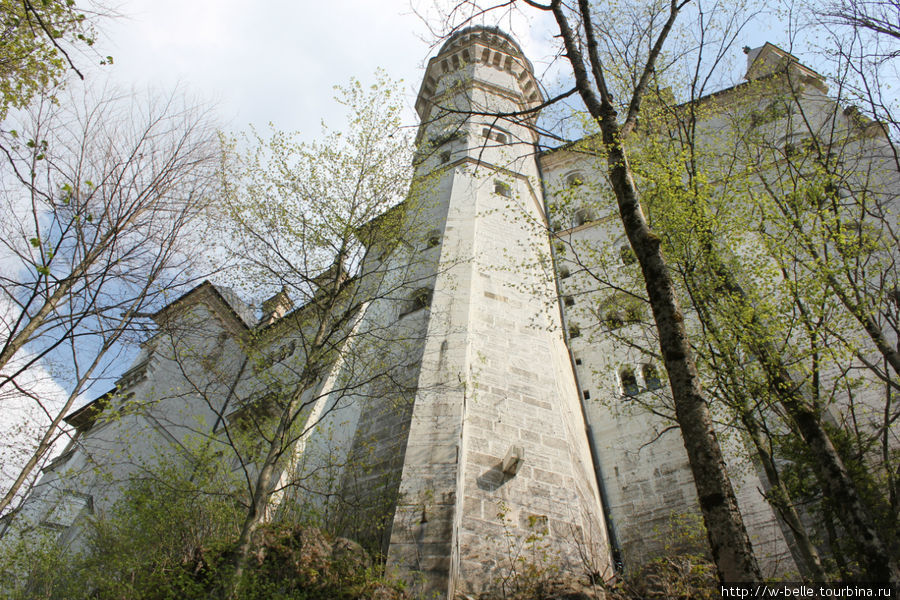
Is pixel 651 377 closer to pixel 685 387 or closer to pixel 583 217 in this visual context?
pixel 685 387

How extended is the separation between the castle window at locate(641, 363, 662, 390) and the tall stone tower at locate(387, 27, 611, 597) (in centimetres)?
154

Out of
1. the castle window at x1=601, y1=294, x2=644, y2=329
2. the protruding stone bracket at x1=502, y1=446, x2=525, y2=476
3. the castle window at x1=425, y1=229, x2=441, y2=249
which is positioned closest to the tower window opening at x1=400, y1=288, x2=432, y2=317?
the castle window at x1=425, y1=229, x2=441, y2=249

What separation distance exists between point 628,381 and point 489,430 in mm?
5058

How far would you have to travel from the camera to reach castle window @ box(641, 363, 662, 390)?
36.9 feet

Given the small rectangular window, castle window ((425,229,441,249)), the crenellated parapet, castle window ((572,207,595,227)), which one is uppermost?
the crenellated parapet

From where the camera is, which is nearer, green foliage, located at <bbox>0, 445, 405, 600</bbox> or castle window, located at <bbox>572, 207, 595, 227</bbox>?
green foliage, located at <bbox>0, 445, 405, 600</bbox>

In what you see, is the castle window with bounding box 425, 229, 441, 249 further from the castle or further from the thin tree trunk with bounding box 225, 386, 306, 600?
the thin tree trunk with bounding box 225, 386, 306, 600

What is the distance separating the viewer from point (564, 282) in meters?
15.6

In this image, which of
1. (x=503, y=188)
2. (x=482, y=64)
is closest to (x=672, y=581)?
(x=503, y=188)

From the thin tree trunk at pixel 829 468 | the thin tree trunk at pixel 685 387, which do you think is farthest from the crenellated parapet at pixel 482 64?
the thin tree trunk at pixel 829 468

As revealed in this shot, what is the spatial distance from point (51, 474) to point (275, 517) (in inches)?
464

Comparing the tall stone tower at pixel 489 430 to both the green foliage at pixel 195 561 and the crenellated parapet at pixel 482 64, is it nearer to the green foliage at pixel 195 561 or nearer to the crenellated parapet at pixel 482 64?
the green foliage at pixel 195 561

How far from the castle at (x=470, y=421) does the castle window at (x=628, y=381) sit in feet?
0.10

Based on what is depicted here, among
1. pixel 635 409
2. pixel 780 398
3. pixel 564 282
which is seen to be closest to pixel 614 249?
pixel 564 282
